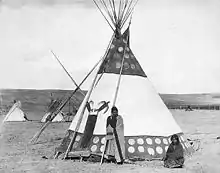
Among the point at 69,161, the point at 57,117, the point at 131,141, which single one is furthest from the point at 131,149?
the point at 57,117

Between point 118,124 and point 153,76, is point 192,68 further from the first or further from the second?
point 118,124

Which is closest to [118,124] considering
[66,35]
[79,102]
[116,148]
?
[116,148]

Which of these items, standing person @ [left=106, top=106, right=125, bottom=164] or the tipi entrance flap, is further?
the tipi entrance flap

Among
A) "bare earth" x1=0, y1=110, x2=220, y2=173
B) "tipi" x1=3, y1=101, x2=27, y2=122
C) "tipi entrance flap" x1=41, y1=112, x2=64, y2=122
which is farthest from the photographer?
"tipi entrance flap" x1=41, y1=112, x2=64, y2=122

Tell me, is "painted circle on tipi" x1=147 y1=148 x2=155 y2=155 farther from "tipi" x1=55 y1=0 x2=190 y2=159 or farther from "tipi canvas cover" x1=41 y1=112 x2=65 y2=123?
"tipi canvas cover" x1=41 y1=112 x2=65 y2=123

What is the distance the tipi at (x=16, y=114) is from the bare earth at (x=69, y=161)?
1.7 inches

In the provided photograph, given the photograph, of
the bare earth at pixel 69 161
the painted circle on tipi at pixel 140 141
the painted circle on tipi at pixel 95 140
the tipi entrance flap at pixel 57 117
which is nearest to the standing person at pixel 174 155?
the bare earth at pixel 69 161

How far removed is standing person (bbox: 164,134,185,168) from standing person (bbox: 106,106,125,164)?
0.23 m

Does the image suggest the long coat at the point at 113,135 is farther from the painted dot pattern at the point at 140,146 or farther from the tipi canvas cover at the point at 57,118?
the tipi canvas cover at the point at 57,118

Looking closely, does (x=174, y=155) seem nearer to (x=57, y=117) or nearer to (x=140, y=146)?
(x=140, y=146)

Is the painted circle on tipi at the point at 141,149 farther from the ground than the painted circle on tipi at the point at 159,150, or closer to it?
closer to it

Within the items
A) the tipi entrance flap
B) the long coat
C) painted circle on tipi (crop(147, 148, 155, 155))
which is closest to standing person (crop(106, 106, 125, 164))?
the long coat

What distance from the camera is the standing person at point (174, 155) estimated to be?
9.39 feet

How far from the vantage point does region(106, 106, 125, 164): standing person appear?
290 centimetres
